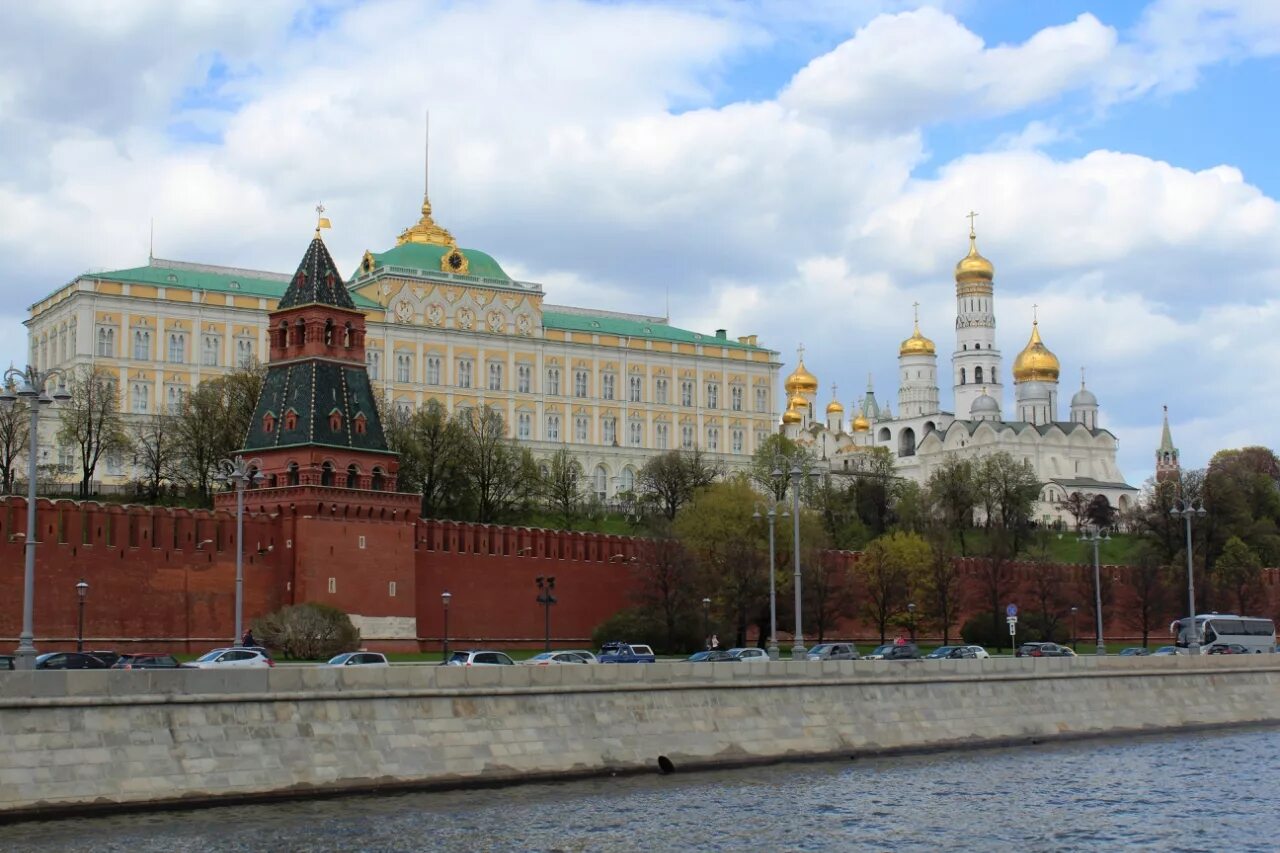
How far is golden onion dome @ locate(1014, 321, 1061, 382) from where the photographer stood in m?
144

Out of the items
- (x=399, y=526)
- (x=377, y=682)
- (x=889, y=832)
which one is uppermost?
(x=399, y=526)

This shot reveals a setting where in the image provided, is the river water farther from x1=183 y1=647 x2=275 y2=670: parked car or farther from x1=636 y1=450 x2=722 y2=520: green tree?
x1=636 y1=450 x2=722 y2=520: green tree

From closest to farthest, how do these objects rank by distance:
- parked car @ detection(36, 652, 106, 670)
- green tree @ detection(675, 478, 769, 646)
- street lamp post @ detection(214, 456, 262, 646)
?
parked car @ detection(36, 652, 106, 670)
street lamp post @ detection(214, 456, 262, 646)
green tree @ detection(675, 478, 769, 646)

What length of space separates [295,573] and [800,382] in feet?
304

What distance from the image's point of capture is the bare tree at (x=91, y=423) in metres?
78.1

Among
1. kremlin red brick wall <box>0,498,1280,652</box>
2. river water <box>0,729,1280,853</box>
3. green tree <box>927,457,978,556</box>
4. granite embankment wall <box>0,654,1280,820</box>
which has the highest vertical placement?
green tree <box>927,457,978,556</box>

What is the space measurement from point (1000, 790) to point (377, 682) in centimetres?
1134

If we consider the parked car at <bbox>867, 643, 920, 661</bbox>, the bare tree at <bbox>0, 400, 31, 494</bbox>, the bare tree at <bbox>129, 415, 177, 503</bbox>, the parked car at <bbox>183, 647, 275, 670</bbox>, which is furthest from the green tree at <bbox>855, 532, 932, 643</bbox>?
the parked car at <bbox>183, 647, 275, 670</bbox>

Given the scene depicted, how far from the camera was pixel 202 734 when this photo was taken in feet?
92.9

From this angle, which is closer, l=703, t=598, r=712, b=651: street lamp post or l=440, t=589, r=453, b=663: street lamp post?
l=440, t=589, r=453, b=663: street lamp post

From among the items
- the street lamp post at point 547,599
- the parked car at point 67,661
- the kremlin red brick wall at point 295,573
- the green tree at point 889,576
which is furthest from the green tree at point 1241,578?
the parked car at point 67,661

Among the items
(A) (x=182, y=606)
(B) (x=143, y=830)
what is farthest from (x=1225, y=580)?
(B) (x=143, y=830)

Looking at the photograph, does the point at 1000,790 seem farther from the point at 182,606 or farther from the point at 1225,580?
the point at 1225,580

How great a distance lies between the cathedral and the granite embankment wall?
3474 inches
